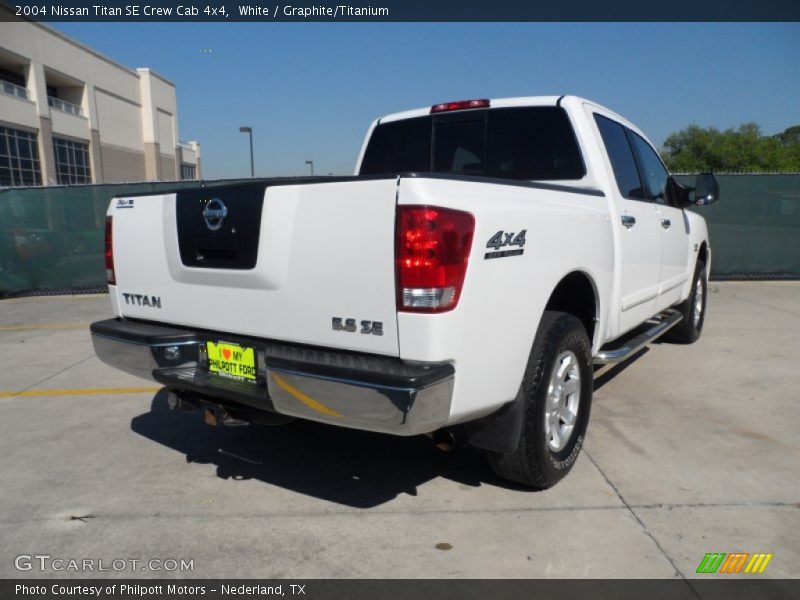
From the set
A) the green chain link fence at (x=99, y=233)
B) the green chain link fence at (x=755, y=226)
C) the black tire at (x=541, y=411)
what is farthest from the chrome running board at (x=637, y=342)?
the green chain link fence at (x=99, y=233)

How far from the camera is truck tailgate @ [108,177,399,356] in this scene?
96.0 inches

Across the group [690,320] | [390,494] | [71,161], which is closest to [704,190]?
[690,320]

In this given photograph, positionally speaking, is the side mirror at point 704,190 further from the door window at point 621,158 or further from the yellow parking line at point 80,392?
the yellow parking line at point 80,392

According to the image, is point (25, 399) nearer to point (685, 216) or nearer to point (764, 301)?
point (685, 216)

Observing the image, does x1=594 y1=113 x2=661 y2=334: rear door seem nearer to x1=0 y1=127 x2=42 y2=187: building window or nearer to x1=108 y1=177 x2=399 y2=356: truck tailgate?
x1=108 y1=177 x2=399 y2=356: truck tailgate

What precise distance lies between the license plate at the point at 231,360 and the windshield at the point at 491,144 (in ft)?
7.01

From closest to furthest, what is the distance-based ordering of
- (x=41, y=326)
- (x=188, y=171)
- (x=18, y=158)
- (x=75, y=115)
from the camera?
(x=41, y=326) < (x=18, y=158) < (x=75, y=115) < (x=188, y=171)

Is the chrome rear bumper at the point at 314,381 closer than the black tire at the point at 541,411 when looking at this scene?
Yes

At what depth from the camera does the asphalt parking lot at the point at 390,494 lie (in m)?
2.69

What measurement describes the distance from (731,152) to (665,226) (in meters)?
60.0

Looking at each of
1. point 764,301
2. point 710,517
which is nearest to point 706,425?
point 710,517

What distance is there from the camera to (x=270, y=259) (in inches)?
107

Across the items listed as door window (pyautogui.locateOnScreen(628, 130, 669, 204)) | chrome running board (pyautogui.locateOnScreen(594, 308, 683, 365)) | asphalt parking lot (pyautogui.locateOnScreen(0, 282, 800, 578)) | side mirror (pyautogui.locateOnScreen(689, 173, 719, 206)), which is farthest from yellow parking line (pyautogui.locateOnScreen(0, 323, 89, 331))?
side mirror (pyautogui.locateOnScreen(689, 173, 719, 206))
